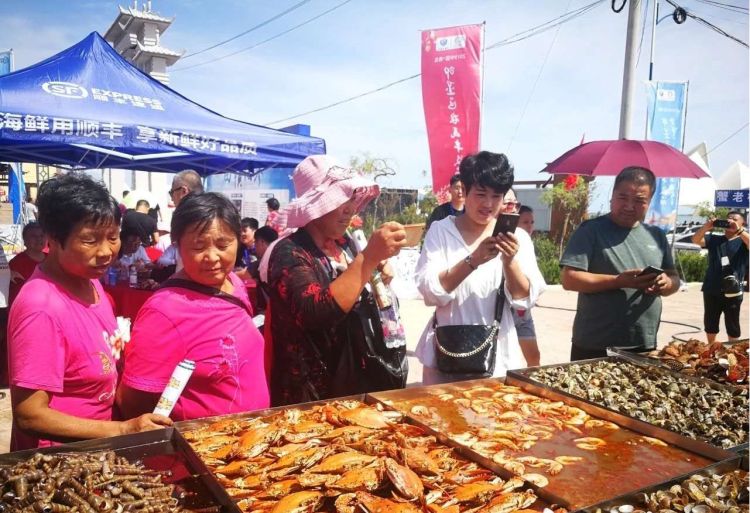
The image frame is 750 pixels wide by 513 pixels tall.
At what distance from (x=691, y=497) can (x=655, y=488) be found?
0.09m

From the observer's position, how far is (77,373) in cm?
148

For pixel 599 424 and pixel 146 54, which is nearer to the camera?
pixel 599 424

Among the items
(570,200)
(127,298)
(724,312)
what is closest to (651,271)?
(127,298)

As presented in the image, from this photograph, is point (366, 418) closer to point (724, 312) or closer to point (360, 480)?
point (360, 480)

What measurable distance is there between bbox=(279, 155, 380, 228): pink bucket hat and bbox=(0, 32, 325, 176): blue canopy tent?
3.24 metres

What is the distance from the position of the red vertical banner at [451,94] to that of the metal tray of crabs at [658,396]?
210 inches

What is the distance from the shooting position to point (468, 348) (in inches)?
89.0

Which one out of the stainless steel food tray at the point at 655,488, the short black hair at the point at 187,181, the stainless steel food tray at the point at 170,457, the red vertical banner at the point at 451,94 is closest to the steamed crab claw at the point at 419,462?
the stainless steel food tray at the point at 655,488

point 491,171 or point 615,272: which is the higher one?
point 491,171

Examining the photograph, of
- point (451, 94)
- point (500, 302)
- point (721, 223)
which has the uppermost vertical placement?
point (451, 94)

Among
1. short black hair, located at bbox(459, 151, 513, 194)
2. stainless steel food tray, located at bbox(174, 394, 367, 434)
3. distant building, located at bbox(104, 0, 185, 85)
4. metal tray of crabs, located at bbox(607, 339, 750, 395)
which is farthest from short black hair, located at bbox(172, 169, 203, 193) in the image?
distant building, located at bbox(104, 0, 185, 85)

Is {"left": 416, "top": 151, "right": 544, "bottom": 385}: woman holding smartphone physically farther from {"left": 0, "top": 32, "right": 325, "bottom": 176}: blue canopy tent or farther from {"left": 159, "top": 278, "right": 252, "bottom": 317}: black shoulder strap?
{"left": 0, "top": 32, "right": 325, "bottom": 176}: blue canopy tent

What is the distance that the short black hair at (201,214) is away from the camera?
162 cm

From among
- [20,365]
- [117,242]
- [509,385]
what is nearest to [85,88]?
[117,242]
